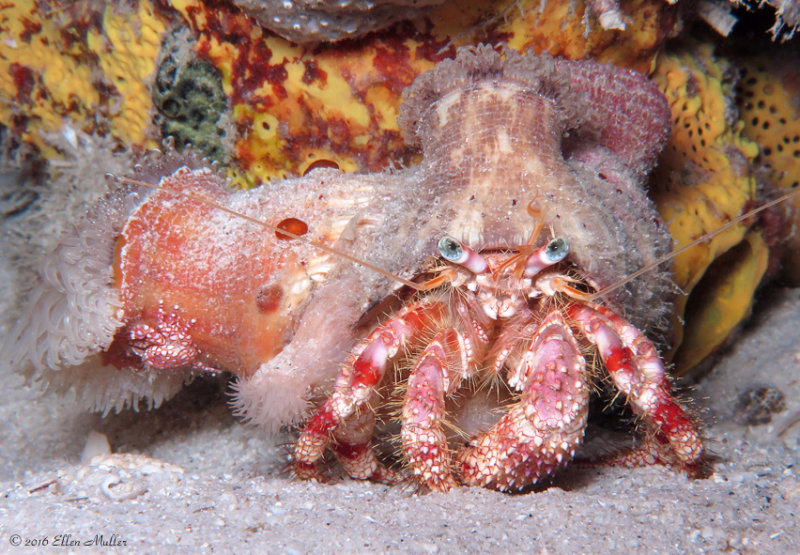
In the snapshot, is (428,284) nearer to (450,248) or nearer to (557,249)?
(450,248)

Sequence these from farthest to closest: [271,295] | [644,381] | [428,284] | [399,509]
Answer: [271,295] → [428,284] → [644,381] → [399,509]

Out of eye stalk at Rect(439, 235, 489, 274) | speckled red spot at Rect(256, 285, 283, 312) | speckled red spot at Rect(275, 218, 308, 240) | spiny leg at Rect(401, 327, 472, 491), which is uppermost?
speckled red spot at Rect(275, 218, 308, 240)

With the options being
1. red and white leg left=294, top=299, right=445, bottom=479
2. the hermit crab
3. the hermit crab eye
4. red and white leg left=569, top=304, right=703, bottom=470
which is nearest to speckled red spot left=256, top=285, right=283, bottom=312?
the hermit crab

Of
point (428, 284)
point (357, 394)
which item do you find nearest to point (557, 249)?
point (428, 284)

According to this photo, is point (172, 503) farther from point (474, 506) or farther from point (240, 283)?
point (474, 506)

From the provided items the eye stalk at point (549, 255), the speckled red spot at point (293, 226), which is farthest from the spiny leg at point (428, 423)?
the speckled red spot at point (293, 226)

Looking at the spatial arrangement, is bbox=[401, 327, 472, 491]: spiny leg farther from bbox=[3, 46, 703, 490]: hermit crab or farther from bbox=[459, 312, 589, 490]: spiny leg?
bbox=[459, 312, 589, 490]: spiny leg
